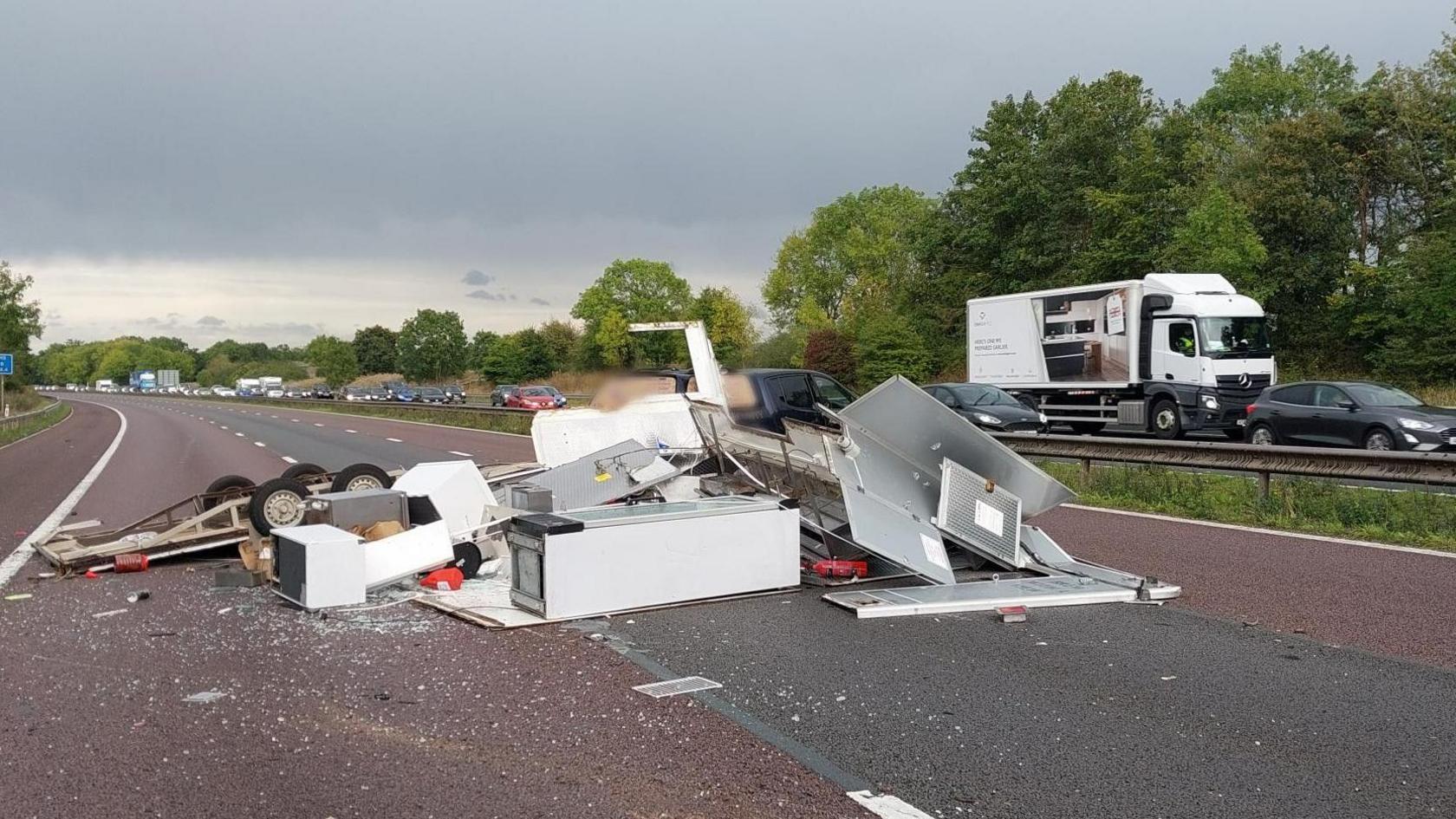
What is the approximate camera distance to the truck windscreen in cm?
2634

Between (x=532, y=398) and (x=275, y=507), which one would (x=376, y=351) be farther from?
(x=275, y=507)

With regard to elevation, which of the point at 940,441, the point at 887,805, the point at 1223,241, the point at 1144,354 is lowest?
the point at 887,805

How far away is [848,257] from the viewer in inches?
3691

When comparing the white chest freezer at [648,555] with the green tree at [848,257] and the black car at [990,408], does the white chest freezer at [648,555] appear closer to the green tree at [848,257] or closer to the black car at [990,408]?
the black car at [990,408]

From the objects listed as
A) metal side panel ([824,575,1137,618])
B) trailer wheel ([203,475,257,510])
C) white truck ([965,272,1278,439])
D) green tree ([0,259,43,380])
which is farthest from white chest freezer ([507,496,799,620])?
green tree ([0,259,43,380])

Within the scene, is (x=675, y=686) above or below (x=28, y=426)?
above

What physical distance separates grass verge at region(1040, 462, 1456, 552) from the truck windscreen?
1140 centimetres

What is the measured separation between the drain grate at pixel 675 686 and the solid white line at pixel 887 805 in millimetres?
1595

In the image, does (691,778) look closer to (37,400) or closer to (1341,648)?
(1341,648)

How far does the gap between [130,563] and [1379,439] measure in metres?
18.8


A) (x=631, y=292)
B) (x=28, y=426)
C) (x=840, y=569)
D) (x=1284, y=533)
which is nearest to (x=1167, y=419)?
(x=1284, y=533)

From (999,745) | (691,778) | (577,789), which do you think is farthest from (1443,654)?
(577,789)

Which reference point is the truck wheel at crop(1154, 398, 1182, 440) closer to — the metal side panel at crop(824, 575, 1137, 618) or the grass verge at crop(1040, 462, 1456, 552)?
the grass verge at crop(1040, 462, 1456, 552)

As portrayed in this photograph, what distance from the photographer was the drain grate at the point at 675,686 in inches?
227
